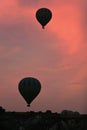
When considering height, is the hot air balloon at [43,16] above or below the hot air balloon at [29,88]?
above

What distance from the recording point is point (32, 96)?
9862 cm

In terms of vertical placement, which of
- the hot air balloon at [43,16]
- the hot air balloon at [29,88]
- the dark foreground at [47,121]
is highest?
the hot air balloon at [43,16]

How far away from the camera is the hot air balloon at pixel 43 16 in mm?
96387

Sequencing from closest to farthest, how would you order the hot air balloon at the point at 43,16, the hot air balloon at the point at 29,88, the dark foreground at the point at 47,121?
the hot air balloon at the point at 43,16 < the hot air balloon at the point at 29,88 < the dark foreground at the point at 47,121

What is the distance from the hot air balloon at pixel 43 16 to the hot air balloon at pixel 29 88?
10.8 m

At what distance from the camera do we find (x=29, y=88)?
98.4m

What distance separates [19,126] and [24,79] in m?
20.3

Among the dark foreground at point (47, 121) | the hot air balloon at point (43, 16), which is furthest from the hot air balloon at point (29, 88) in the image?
the dark foreground at point (47, 121)

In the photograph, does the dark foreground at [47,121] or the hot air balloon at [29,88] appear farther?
the dark foreground at [47,121]

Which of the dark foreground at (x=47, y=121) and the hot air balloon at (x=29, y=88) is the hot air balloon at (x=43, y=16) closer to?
the hot air balloon at (x=29, y=88)

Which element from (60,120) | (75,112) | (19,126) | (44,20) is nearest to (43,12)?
(44,20)

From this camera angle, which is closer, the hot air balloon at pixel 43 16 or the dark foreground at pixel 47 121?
the hot air balloon at pixel 43 16

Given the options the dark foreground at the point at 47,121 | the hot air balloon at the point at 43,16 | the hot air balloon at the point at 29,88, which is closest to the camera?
the hot air balloon at the point at 43,16

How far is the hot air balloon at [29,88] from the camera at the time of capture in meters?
98.4
